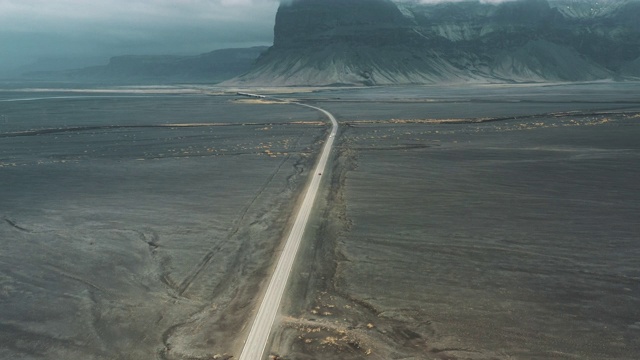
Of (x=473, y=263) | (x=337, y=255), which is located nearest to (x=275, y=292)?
(x=337, y=255)

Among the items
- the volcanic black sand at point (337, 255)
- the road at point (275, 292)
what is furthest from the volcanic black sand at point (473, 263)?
the road at point (275, 292)

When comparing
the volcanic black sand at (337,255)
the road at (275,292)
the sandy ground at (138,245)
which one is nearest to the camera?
the road at (275,292)

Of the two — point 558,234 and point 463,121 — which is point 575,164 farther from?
point 463,121

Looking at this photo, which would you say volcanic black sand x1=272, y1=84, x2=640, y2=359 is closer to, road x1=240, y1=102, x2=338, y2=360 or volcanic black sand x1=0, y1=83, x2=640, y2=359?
volcanic black sand x1=0, y1=83, x2=640, y2=359

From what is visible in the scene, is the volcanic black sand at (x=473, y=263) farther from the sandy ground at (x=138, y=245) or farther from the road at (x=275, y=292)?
the sandy ground at (x=138, y=245)

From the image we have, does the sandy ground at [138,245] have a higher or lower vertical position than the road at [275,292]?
lower

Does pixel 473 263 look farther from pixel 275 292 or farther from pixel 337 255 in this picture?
pixel 275 292

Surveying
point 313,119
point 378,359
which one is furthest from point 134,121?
point 378,359

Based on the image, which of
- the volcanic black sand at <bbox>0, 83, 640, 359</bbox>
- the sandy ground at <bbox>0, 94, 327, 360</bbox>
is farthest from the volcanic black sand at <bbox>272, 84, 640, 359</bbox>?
the sandy ground at <bbox>0, 94, 327, 360</bbox>
